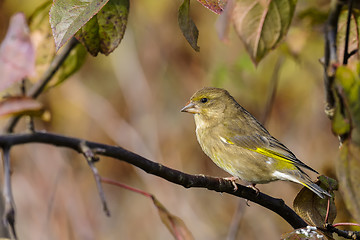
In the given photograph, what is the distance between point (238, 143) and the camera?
349cm

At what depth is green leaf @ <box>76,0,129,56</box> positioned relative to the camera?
198 centimetres

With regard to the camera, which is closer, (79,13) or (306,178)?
(79,13)

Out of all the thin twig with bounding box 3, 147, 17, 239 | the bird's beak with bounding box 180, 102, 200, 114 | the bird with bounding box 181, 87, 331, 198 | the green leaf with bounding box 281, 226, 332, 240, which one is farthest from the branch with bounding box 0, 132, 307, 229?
the bird's beak with bounding box 180, 102, 200, 114

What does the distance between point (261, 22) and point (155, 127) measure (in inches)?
141

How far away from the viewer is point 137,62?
5.71m

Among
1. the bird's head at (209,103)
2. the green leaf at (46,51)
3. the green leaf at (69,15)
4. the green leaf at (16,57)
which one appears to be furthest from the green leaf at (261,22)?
the bird's head at (209,103)

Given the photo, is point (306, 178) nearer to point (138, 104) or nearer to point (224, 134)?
point (224, 134)

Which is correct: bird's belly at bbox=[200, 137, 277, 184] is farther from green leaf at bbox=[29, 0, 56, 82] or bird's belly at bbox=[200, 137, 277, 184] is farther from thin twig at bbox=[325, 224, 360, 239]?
thin twig at bbox=[325, 224, 360, 239]

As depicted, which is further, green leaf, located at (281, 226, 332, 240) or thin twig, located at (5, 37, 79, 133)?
thin twig, located at (5, 37, 79, 133)

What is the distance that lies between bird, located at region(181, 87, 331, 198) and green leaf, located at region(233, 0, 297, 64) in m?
1.07

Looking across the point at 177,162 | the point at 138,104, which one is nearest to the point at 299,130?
the point at 177,162

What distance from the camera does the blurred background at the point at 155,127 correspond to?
16.9 ft

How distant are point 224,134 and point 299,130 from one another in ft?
6.97

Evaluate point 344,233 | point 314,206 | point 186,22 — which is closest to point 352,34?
point 314,206
